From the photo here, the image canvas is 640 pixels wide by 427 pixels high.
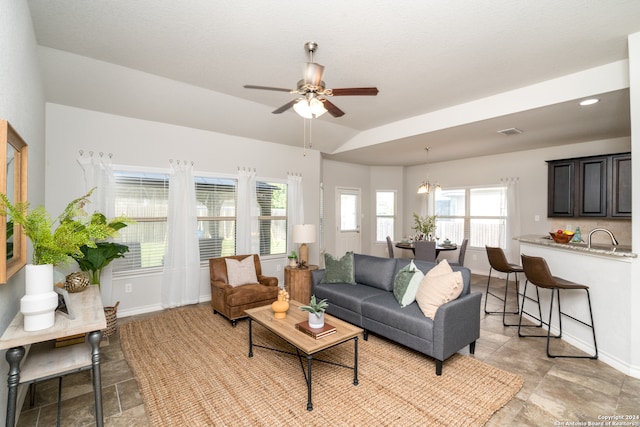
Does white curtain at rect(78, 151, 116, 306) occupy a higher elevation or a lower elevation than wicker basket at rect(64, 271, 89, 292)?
higher

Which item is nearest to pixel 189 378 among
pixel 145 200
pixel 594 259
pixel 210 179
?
pixel 145 200

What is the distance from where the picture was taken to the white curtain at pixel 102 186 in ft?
12.5

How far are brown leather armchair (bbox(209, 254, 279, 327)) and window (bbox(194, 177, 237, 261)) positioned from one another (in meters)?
0.81

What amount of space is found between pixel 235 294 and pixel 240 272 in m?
0.49

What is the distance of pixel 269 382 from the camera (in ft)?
8.13

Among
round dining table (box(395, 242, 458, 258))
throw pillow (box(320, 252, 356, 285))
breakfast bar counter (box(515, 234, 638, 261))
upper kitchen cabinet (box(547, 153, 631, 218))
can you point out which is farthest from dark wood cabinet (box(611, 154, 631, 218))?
throw pillow (box(320, 252, 356, 285))

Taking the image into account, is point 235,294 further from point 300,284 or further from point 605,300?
point 605,300

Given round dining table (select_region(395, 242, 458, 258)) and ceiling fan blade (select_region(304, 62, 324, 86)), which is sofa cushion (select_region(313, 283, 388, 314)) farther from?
ceiling fan blade (select_region(304, 62, 324, 86))

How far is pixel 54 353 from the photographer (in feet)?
6.27

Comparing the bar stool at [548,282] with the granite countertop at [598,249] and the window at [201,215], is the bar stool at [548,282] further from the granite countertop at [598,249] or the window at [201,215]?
the window at [201,215]

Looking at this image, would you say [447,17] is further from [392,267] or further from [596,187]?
[596,187]

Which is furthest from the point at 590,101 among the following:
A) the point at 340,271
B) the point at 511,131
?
the point at 340,271

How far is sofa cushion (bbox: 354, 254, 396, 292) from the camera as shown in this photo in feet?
11.9

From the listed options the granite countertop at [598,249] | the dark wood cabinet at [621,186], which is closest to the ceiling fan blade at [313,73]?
the granite countertop at [598,249]
